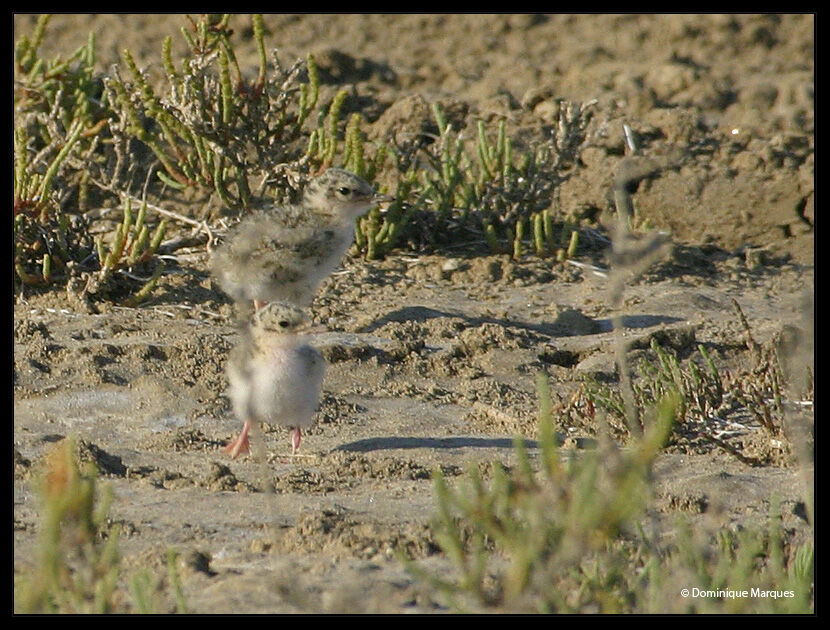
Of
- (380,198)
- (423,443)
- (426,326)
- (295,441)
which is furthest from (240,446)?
(380,198)

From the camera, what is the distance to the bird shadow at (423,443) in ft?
17.0

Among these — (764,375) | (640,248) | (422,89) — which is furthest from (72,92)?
(640,248)

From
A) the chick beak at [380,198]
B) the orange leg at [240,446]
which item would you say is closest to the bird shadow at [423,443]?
the orange leg at [240,446]

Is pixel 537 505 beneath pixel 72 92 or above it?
beneath

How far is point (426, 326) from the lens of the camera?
6406 mm

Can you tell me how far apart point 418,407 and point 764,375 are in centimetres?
151

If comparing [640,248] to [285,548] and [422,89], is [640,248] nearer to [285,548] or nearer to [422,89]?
[285,548]

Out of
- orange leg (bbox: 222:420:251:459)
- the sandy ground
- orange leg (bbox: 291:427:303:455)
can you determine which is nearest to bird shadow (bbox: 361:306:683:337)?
the sandy ground

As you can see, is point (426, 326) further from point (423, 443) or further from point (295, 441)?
point (295, 441)

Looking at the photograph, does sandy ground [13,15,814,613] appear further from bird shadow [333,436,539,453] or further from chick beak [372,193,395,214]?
chick beak [372,193,395,214]

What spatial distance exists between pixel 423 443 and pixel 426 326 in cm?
127

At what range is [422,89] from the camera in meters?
9.18

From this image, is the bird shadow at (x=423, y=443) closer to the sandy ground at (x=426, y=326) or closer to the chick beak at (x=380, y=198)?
the sandy ground at (x=426, y=326)

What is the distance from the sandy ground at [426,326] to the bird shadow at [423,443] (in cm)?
1
